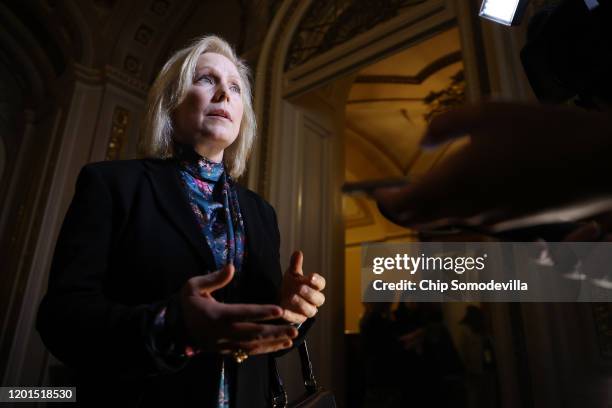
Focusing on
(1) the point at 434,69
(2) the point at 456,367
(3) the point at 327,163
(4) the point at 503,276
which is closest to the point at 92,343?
(4) the point at 503,276

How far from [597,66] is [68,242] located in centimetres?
90

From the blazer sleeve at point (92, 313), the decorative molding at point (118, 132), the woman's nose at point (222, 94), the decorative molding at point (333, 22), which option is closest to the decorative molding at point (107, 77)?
the decorative molding at point (118, 132)

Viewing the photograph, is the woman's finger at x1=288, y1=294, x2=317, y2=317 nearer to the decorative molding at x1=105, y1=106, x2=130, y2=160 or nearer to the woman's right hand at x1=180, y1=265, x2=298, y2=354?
the woman's right hand at x1=180, y1=265, x2=298, y2=354

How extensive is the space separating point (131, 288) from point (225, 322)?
314 mm

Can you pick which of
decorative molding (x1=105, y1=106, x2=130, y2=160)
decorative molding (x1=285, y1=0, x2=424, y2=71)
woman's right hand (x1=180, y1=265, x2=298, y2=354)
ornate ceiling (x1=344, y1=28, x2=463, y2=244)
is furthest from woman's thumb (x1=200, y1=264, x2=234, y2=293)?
ornate ceiling (x1=344, y1=28, x2=463, y2=244)

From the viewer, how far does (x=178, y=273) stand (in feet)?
2.34

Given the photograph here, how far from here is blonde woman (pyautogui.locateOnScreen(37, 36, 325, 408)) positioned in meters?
0.53

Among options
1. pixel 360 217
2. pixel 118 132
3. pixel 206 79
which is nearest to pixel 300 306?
pixel 206 79

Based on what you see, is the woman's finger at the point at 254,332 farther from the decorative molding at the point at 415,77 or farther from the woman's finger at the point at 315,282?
the decorative molding at the point at 415,77

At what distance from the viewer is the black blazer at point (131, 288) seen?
1.85ft

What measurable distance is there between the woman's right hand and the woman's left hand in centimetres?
10

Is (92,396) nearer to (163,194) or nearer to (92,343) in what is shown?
(92,343)

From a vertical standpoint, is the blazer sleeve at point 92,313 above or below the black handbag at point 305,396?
above

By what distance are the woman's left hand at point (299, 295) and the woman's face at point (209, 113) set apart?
36 centimetres
